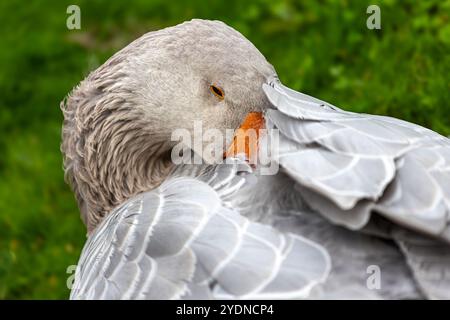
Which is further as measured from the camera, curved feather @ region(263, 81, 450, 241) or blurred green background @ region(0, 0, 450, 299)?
blurred green background @ region(0, 0, 450, 299)

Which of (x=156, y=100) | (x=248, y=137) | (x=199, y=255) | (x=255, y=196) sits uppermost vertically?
(x=156, y=100)

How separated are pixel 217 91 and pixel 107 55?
2971mm

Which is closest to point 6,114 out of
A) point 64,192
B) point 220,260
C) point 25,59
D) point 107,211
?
point 25,59

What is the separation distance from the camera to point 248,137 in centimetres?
305

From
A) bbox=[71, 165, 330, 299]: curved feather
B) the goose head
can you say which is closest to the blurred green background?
the goose head

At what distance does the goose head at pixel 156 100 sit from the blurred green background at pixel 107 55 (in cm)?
113

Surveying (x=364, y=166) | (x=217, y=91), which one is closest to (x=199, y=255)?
(x=364, y=166)

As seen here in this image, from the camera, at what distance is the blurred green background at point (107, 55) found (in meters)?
4.42

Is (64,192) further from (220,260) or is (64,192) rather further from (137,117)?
(220,260)

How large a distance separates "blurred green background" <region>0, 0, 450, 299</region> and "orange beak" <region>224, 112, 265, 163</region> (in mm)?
1429

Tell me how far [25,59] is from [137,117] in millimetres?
3158

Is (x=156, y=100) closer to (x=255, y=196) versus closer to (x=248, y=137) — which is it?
(x=248, y=137)

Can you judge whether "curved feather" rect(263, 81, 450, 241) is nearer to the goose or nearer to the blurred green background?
the goose

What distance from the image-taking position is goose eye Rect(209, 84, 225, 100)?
318 cm
